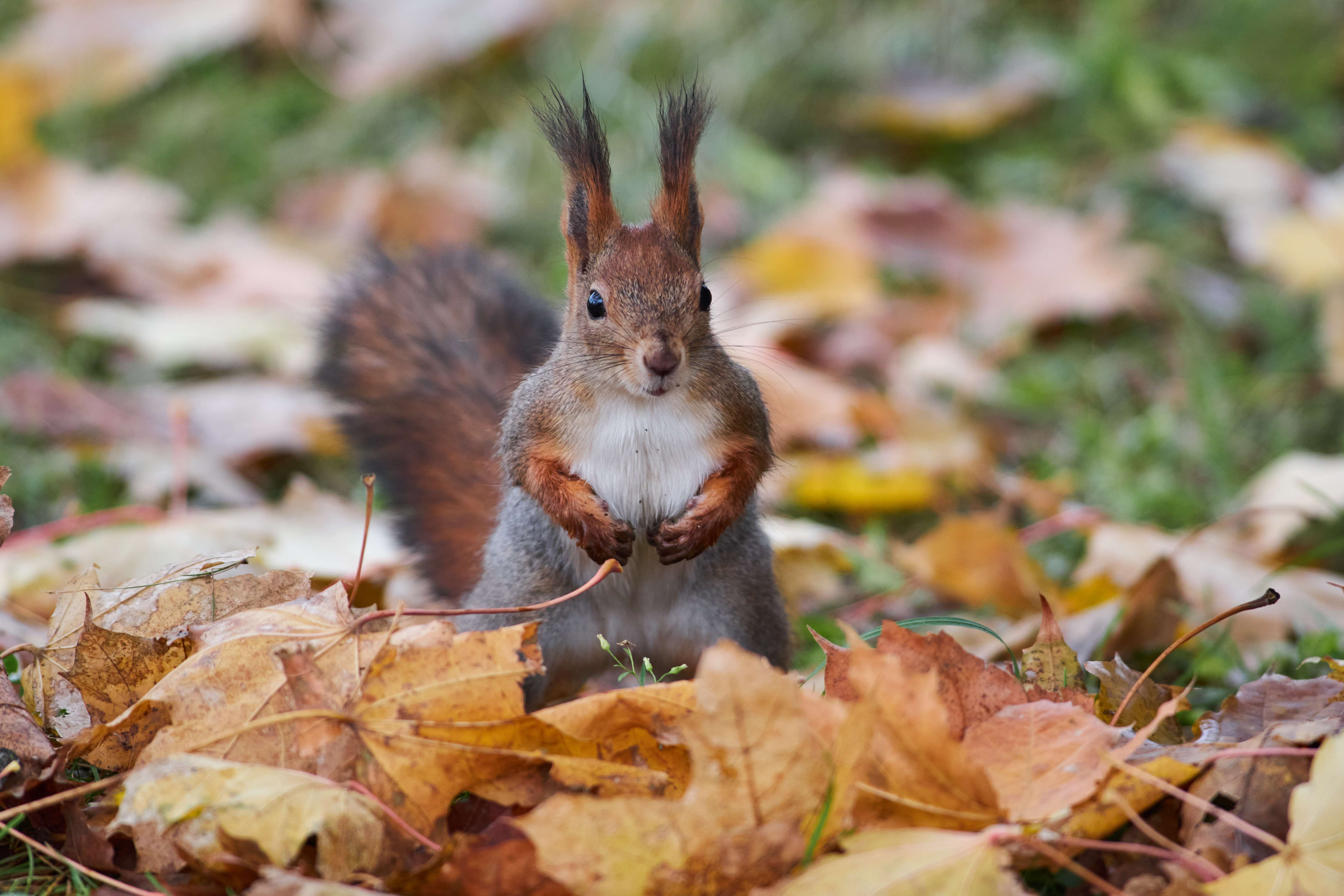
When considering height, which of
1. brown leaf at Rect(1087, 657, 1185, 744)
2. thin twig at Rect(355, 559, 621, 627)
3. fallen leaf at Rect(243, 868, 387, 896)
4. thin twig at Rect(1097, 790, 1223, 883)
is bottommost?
brown leaf at Rect(1087, 657, 1185, 744)

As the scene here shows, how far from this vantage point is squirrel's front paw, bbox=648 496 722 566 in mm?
1460

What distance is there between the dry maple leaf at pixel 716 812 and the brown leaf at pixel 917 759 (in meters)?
0.07

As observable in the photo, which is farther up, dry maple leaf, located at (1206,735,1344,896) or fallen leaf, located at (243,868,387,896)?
fallen leaf, located at (243,868,387,896)

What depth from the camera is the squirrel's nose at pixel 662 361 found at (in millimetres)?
1411

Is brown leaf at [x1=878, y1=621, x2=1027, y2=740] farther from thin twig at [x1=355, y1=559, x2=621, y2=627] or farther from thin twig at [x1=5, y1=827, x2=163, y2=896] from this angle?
thin twig at [x1=5, y1=827, x2=163, y2=896]

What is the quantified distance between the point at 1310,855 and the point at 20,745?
1.08 m

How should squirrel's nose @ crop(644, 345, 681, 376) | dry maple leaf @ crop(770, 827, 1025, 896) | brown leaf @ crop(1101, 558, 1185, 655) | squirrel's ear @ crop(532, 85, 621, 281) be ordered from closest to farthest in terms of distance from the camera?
dry maple leaf @ crop(770, 827, 1025, 896), squirrel's nose @ crop(644, 345, 681, 376), squirrel's ear @ crop(532, 85, 621, 281), brown leaf @ crop(1101, 558, 1185, 655)

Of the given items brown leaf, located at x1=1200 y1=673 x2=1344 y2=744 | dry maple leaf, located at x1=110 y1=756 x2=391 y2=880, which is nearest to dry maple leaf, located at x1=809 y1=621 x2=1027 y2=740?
brown leaf, located at x1=1200 y1=673 x2=1344 y2=744

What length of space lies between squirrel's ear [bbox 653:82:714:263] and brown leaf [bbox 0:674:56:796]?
83 centimetres

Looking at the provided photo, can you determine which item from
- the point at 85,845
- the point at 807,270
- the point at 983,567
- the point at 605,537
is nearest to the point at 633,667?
the point at 605,537

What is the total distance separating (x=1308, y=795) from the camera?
98 cm

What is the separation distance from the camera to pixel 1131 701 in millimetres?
1306

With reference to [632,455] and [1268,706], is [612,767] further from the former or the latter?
[1268,706]

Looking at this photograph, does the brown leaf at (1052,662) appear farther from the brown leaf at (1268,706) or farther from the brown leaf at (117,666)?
the brown leaf at (117,666)
